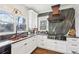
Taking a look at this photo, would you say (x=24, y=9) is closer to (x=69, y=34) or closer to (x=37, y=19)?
(x=37, y=19)

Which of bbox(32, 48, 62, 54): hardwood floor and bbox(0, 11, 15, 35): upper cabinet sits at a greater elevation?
bbox(0, 11, 15, 35): upper cabinet

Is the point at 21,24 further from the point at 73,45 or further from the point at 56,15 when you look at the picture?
the point at 73,45

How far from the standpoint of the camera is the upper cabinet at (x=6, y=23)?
38.4 inches

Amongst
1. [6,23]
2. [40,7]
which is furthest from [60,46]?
[6,23]

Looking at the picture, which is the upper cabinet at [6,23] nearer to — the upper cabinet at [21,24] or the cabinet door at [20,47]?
the upper cabinet at [21,24]

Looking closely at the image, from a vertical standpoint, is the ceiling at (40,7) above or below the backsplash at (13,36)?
above

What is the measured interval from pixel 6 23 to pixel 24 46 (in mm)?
422

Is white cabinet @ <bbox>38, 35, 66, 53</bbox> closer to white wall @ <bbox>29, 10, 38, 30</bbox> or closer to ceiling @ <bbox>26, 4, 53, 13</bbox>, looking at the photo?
white wall @ <bbox>29, 10, 38, 30</bbox>

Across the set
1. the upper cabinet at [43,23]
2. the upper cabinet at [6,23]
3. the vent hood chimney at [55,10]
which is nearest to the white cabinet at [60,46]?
the upper cabinet at [43,23]

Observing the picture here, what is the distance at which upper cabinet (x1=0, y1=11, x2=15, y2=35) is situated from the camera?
3.20ft

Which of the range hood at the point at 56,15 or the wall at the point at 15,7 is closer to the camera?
the wall at the point at 15,7

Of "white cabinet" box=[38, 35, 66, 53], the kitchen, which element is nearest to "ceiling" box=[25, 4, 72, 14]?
the kitchen

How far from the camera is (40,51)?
116 centimetres

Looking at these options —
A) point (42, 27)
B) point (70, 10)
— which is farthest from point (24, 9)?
point (70, 10)
